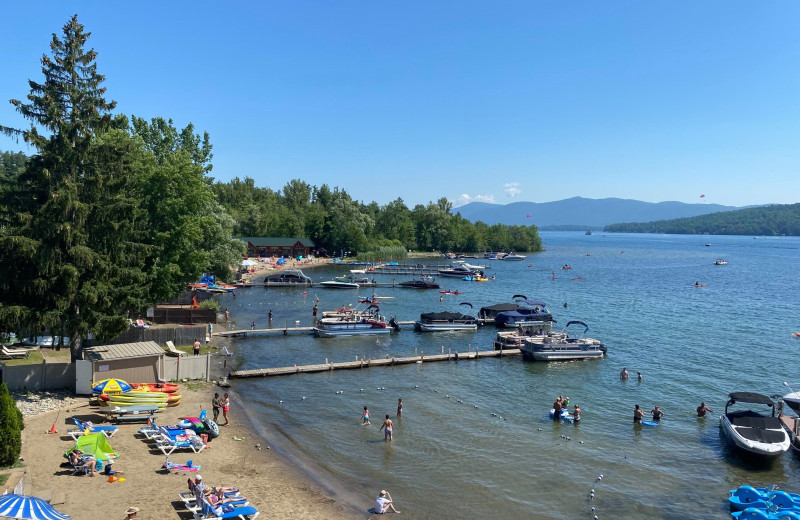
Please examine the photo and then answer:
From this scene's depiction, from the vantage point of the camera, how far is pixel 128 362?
28156 mm

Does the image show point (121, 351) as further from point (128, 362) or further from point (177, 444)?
point (177, 444)

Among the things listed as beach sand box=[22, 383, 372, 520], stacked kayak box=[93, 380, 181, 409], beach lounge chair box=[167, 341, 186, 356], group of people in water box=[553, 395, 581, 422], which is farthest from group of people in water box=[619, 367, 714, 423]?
beach lounge chair box=[167, 341, 186, 356]

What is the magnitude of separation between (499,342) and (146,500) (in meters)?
33.1

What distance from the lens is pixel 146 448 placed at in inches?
883

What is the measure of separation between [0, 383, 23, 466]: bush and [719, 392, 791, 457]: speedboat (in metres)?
29.0

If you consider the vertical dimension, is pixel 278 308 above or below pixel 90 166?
below

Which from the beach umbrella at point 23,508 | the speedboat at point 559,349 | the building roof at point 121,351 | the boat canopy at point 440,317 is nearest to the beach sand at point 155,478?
the building roof at point 121,351

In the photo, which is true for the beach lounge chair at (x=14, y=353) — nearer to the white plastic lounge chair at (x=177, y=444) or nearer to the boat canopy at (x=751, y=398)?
the white plastic lounge chair at (x=177, y=444)

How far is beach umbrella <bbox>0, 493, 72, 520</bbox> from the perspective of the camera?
13070 millimetres

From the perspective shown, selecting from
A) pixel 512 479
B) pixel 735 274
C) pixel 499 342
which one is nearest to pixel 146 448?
pixel 512 479

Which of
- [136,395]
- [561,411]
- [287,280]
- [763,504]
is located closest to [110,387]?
[136,395]

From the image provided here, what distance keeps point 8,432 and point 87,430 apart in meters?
4.28

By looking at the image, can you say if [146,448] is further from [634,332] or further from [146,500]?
[634,332]

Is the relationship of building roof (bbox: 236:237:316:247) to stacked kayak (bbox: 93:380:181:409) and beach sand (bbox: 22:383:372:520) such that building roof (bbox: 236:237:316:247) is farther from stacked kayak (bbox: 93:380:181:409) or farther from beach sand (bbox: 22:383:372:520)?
beach sand (bbox: 22:383:372:520)
